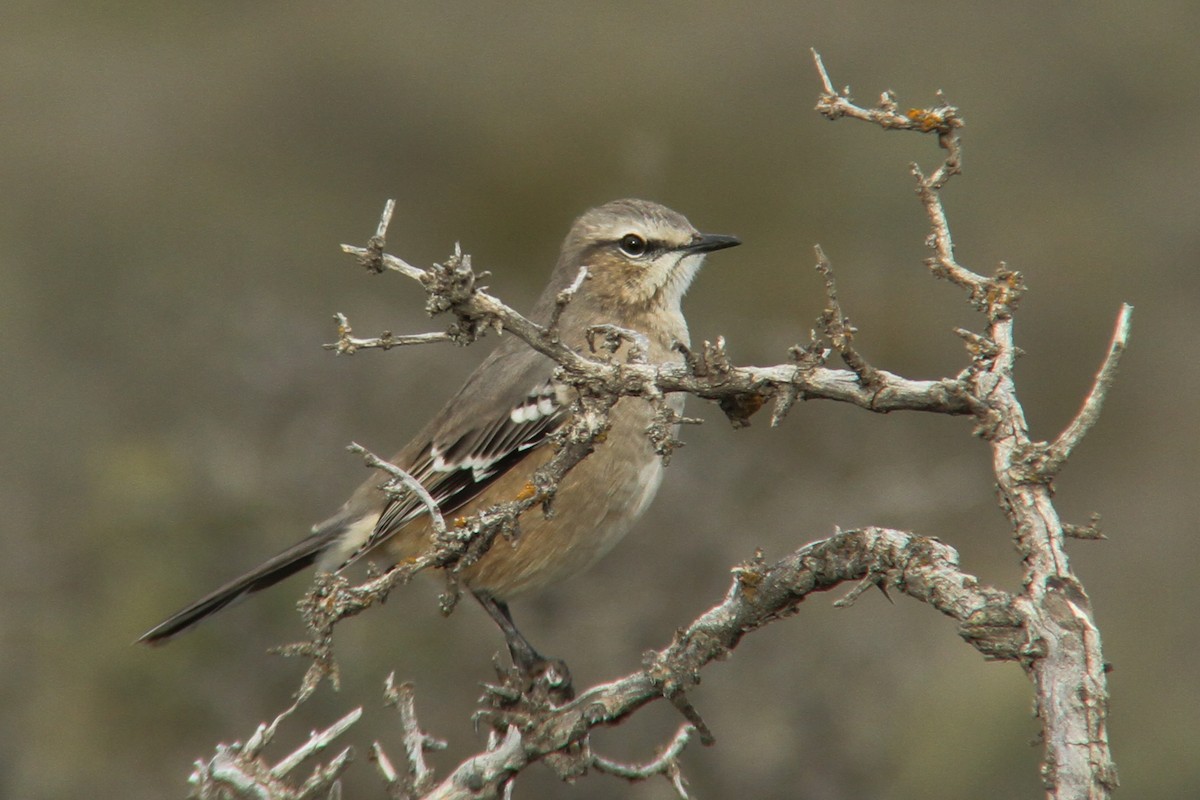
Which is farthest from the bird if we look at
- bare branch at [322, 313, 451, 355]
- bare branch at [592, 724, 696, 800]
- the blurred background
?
bare branch at [322, 313, 451, 355]

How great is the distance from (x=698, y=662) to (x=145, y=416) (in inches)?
294

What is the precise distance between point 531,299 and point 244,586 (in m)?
4.75

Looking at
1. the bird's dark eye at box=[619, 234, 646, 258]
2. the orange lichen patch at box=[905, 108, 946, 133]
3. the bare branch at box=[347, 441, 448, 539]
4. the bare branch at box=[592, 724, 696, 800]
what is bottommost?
the bare branch at box=[592, 724, 696, 800]

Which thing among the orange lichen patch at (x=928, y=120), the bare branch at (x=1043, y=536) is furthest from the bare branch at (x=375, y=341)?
the orange lichen patch at (x=928, y=120)

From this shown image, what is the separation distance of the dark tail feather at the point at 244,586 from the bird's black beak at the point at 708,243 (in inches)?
77.7

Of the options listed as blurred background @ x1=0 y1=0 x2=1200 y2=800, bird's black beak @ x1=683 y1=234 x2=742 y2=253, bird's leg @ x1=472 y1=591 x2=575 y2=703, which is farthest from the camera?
blurred background @ x1=0 y1=0 x2=1200 y2=800

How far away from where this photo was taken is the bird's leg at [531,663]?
5.73 metres

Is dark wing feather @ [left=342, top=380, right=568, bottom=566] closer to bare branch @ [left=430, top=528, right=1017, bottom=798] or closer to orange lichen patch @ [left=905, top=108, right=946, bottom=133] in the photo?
bare branch @ [left=430, top=528, right=1017, bottom=798]

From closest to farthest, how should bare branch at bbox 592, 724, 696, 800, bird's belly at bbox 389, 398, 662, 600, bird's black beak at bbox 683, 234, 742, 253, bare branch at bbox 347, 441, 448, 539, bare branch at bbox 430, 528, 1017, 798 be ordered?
bare branch at bbox 430, 528, 1017, 798
bare branch at bbox 347, 441, 448, 539
bare branch at bbox 592, 724, 696, 800
bird's belly at bbox 389, 398, 662, 600
bird's black beak at bbox 683, 234, 742, 253

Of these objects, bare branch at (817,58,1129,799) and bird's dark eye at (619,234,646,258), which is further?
bird's dark eye at (619,234,646,258)

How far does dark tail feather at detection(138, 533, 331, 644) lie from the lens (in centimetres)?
603

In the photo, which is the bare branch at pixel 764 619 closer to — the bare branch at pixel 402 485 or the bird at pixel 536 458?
the bare branch at pixel 402 485

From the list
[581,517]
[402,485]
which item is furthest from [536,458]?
[402,485]

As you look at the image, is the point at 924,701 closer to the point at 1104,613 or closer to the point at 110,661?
the point at 1104,613
